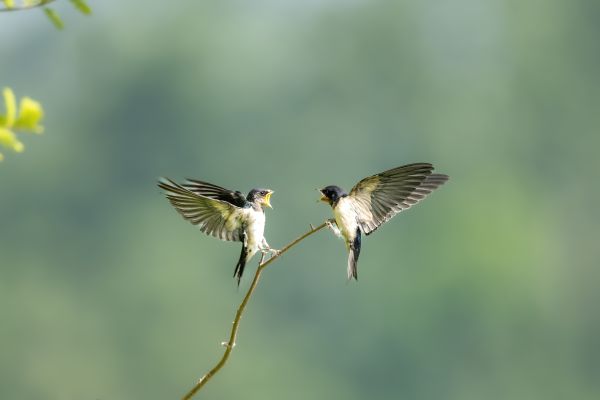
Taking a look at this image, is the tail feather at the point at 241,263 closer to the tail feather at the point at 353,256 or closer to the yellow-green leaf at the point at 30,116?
the tail feather at the point at 353,256

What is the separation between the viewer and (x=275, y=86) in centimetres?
9675

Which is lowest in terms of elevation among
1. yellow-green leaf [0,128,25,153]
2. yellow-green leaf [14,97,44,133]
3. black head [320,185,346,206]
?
yellow-green leaf [0,128,25,153]

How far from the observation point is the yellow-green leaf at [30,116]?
6.28 feet

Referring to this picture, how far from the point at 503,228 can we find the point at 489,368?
12678 mm

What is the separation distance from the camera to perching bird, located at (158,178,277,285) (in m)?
3.79

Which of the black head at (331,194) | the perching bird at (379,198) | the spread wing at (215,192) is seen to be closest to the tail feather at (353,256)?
the perching bird at (379,198)

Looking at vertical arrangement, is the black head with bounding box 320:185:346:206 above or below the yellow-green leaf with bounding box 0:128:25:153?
above

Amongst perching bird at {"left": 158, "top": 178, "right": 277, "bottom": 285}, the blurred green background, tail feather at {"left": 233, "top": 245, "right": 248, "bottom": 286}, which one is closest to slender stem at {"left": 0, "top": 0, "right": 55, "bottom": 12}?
perching bird at {"left": 158, "top": 178, "right": 277, "bottom": 285}

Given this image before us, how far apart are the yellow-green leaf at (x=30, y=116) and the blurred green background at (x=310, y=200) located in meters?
48.4

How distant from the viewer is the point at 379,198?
12.9 feet

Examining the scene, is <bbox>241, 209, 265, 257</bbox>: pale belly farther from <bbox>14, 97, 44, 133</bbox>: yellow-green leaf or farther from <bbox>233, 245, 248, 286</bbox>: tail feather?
<bbox>14, 97, 44, 133</bbox>: yellow-green leaf

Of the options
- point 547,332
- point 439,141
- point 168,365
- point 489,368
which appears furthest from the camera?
point 439,141

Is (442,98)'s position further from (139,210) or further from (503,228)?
(139,210)

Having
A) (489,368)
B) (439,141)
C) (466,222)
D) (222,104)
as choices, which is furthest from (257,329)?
A: (222,104)
